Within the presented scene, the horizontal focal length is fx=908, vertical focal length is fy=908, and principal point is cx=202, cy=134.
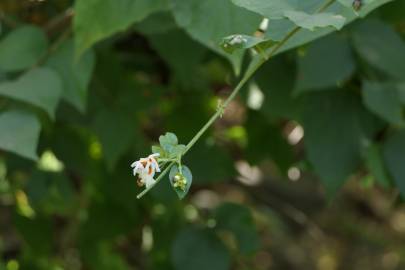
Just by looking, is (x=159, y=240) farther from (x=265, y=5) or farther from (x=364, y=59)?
(x=265, y=5)

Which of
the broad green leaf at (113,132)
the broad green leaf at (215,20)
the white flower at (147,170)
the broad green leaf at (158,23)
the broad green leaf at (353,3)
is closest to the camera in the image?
the white flower at (147,170)

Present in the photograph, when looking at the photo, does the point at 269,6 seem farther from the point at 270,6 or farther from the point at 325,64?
the point at 325,64

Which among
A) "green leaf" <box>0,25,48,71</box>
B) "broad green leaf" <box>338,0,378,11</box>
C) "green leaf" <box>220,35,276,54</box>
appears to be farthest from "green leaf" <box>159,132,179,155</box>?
"green leaf" <box>0,25,48,71</box>

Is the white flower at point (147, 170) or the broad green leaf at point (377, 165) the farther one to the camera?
the broad green leaf at point (377, 165)

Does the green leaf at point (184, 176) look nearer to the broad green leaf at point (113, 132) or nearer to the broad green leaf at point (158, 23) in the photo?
the broad green leaf at point (158, 23)

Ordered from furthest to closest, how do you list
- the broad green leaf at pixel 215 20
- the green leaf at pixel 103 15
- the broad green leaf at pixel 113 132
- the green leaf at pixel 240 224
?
the green leaf at pixel 240 224, the broad green leaf at pixel 113 132, the green leaf at pixel 103 15, the broad green leaf at pixel 215 20

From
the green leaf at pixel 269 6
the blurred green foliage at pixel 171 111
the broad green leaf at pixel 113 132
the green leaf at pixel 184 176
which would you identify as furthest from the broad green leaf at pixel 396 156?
the green leaf at pixel 184 176

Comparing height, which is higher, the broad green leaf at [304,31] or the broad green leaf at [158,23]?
the broad green leaf at [304,31]

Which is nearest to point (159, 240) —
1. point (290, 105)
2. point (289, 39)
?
point (290, 105)
